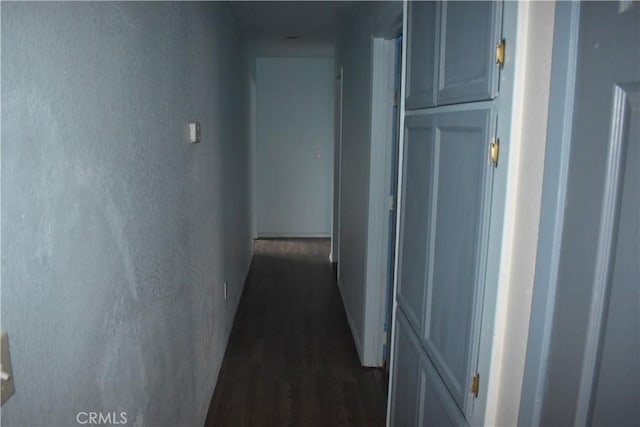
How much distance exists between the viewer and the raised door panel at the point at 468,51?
1.01 m

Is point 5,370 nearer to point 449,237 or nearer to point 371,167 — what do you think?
point 449,237

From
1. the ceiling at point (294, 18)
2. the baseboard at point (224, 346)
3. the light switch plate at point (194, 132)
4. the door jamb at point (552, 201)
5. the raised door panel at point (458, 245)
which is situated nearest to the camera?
the door jamb at point (552, 201)

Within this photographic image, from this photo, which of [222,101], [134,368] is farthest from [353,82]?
[134,368]

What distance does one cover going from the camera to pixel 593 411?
80 cm

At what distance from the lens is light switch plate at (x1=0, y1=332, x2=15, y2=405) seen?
28.3 inches

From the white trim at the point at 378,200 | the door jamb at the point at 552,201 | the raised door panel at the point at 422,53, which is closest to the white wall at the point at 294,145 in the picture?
the white trim at the point at 378,200

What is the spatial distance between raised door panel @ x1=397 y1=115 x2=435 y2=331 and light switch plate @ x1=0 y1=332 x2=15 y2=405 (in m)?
1.07

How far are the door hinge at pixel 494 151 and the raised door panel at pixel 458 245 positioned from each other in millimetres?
22

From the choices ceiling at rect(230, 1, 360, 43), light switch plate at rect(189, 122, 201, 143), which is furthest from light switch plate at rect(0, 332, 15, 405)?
ceiling at rect(230, 1, 360, 43)

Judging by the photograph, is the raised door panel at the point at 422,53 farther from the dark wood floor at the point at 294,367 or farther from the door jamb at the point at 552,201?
the dark wood floor at the point at 294,367

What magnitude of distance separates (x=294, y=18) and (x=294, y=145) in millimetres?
2593

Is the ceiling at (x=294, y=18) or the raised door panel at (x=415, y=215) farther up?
the ceiling at (x=294, y=18)

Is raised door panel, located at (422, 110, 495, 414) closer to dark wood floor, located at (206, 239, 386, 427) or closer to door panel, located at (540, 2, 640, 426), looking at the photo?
door panel, located at (540, 2, 640, 426)

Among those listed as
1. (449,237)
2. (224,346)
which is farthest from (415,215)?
(224,346)
